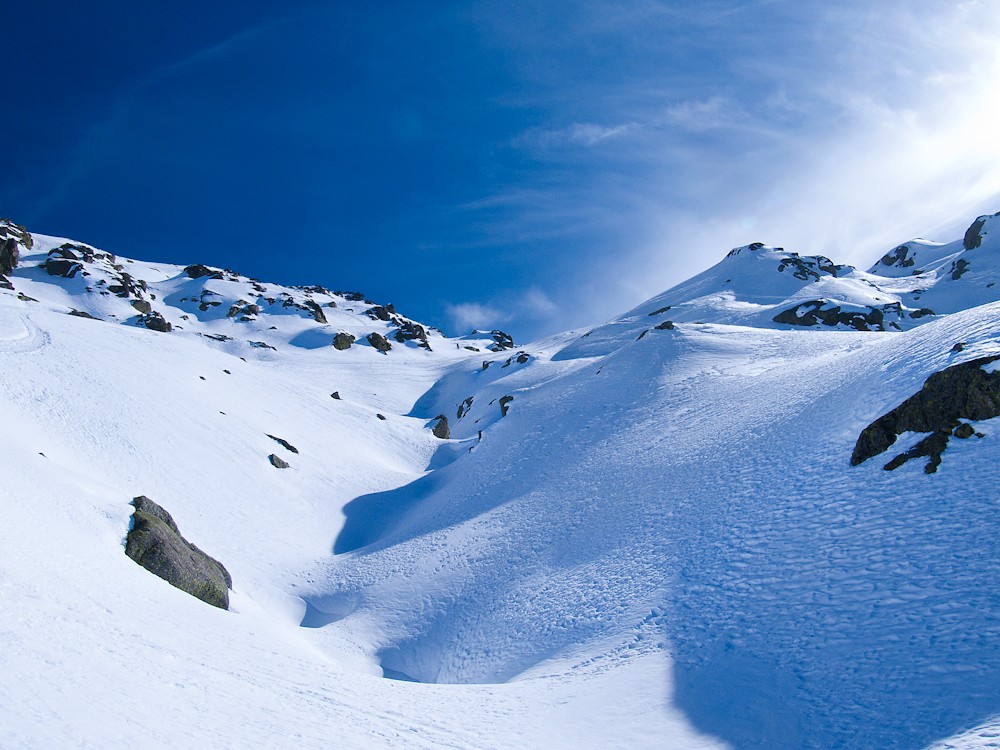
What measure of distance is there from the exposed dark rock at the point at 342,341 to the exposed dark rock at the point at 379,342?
15.3ft

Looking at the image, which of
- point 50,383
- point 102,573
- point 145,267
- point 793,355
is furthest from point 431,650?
point 145,267

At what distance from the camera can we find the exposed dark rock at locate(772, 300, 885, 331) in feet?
183

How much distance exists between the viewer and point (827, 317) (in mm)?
56281

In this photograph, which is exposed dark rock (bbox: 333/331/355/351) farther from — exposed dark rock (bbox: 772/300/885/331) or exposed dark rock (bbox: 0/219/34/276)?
exposed dark rock (bbox: 772/300/885/331)

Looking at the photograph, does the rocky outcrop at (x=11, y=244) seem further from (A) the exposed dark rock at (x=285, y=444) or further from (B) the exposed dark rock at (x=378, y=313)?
(A) the exposed dark rock at (x=285, y=444)

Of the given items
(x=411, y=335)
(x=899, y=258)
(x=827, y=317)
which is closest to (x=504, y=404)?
(x=827, y=317)

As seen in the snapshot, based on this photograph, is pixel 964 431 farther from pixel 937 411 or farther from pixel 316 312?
pixel 316 312

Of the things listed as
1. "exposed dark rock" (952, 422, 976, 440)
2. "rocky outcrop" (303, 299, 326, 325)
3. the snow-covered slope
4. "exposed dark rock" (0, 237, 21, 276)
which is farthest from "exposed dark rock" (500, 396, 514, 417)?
"exposed dark rock" (0, 237, 21, 276)

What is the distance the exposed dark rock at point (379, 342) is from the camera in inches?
3822

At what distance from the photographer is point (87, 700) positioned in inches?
247

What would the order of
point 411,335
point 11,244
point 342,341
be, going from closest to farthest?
point 11,244, point 342,341, point 411,335

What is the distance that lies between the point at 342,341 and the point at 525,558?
247ft

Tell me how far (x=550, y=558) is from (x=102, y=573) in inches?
608

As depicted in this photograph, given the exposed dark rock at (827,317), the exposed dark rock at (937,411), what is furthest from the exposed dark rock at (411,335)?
the exposed dark rock at (937,411)
